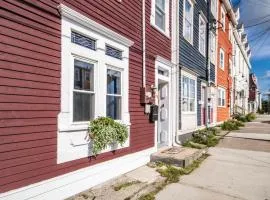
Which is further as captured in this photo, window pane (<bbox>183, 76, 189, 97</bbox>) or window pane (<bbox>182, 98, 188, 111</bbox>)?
window pane (<bbox>183, 76, 189, 97</bbox>)

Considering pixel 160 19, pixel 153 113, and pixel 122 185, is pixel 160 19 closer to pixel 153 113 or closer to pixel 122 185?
pixel 153 113

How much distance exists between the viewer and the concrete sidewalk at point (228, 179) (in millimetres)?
6383

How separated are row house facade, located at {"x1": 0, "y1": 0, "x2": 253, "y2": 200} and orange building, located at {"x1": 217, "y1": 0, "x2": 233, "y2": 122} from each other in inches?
422

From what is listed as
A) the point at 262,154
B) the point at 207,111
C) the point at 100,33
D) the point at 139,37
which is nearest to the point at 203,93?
the point at 207,111

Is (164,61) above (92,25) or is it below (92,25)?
below

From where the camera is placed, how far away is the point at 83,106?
20.8 feet

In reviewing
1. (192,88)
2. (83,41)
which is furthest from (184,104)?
(83,41)

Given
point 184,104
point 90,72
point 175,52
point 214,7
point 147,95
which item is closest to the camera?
point 90,72

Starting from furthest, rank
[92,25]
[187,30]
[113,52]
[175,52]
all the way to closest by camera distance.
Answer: [187,30] < [175,52] < [113,52] < [92,25]

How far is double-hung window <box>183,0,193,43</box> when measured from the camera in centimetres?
1305

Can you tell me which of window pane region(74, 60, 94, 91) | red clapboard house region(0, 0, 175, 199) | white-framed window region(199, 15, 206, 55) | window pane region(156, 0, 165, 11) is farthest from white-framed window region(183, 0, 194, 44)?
window pane region(74, 60, 94, 91)

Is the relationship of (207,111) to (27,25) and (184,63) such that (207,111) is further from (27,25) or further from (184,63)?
(27,25)

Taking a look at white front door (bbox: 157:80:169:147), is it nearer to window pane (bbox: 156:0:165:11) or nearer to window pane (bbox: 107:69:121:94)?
window pane (bbox: 156:0:165:11)

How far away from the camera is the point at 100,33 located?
22.1ft
